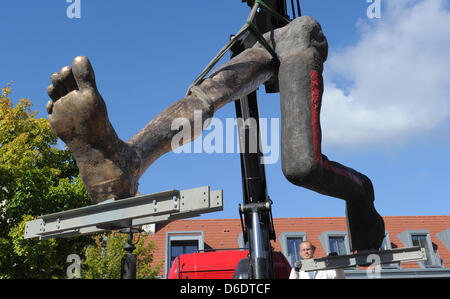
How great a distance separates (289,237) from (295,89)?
82.7 feet

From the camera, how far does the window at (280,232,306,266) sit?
2655 cm

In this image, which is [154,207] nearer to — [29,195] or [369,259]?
[369,259]

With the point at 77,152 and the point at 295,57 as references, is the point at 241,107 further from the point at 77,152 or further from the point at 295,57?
the point at 77,152

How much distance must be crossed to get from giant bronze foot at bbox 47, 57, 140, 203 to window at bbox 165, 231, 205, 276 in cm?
2311

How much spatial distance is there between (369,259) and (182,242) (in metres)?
22.8

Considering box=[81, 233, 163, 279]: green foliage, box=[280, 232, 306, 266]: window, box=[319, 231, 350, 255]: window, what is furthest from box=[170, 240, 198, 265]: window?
box=[319, 231, 350, 255]: window

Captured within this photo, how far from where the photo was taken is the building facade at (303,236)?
84.6ft

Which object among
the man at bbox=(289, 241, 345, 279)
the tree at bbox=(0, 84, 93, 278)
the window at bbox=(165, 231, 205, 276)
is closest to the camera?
the man at bbox=(289, 241, 345, 279)

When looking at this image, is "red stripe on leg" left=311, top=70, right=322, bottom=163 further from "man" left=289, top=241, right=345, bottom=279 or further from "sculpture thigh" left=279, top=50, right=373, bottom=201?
"man" left=289, top=241, right=345, bottom=279

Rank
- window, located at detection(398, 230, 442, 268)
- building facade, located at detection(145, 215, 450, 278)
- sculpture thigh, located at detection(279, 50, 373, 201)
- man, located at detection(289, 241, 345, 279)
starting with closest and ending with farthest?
sculpture thigh, located at detection(279, 50, 373, 201), man, located at detection(289, 241, 345, 279), building facade, located at detection(145, 215, 450, 278), window, located at detection(398, 230, 442, 268)

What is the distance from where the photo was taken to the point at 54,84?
2537 millimetres

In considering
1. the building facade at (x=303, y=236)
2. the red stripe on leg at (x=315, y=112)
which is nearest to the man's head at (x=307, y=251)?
the red stripe on leg at (x=315, y=112)

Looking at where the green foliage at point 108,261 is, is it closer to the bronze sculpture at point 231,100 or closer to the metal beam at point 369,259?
the metal beam at point 369,259

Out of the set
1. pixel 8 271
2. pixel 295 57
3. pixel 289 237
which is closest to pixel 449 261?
pixel 289 237
